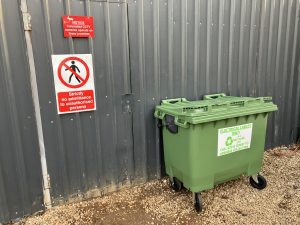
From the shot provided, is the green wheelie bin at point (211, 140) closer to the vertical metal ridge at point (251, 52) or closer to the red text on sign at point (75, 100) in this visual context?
the red text on sign at point (75, 100)

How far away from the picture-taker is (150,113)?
2918 millimetres

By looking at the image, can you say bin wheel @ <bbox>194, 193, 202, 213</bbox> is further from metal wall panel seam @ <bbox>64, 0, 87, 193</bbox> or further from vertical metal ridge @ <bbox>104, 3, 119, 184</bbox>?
metal wall panel seam @ <bbox>64, 0, 87, 193</bbox>

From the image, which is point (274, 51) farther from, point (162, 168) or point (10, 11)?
point (10, 11)

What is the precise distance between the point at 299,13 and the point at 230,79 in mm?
1612

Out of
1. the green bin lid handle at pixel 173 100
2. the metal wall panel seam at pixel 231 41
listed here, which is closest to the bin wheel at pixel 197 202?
the green bin lid handle at pixel 173 100

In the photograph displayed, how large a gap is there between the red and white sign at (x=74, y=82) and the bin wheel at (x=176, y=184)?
4.17ft

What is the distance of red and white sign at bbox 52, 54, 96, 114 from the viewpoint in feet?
7.80

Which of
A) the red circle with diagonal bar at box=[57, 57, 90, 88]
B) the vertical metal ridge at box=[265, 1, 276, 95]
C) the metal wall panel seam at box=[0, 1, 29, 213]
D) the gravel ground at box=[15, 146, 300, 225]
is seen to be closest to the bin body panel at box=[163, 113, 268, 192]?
the gravel ground at box=[15, 146, 300, 225]

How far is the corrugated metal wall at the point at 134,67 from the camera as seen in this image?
239cm

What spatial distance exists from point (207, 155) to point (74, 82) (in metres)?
1.51

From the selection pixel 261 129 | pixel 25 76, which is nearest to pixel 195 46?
pixel 261 129

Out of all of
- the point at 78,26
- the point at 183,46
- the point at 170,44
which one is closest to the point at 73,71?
the point at 78,26

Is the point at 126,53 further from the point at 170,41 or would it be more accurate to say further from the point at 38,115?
the point at 38,115

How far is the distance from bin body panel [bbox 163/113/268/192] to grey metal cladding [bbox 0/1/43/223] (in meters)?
1.41
